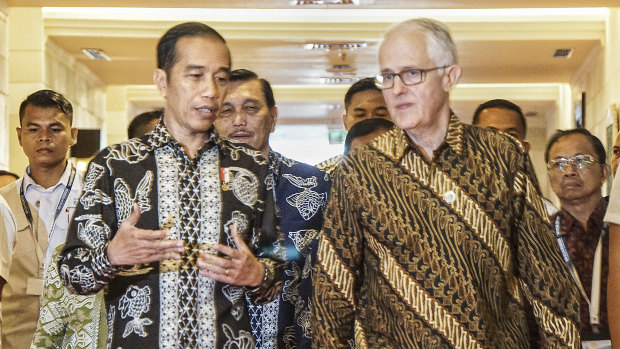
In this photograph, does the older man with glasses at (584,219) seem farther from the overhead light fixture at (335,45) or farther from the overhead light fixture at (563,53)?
the overhead light fixture at (563,53)

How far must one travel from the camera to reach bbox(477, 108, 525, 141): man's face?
4934mm

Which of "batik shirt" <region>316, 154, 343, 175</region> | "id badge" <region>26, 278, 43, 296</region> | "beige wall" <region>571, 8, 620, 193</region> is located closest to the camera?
"batik shirt" <region>316, 154, 343, 175</region>

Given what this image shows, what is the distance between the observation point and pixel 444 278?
241 centimetres

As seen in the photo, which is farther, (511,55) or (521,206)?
(511,55)

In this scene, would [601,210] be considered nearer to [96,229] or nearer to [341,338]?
[341,338]

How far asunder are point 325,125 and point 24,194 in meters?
15.7

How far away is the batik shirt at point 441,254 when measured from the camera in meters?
2.41

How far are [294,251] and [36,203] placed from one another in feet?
7.79

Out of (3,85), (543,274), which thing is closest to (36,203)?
(543,274)

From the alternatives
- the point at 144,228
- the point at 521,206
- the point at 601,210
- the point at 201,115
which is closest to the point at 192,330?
the point at 144,228

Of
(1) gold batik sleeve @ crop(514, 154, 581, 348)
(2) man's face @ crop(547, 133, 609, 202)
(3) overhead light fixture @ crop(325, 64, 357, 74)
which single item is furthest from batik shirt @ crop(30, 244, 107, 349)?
(3) overhead light fixture @ crop(325, 64, 357, 74)

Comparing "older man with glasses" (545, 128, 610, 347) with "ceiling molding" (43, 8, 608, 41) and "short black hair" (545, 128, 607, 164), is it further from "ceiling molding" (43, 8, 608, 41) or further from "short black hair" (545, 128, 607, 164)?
"ceiling molding" (43, 8, 608, 41)

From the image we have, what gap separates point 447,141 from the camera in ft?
8.38

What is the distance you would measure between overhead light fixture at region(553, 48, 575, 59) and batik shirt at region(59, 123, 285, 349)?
10759 millimetres
